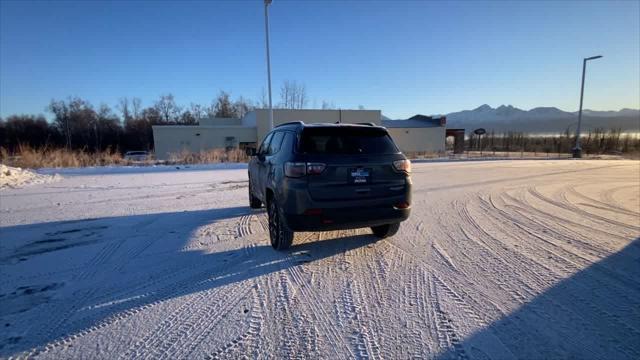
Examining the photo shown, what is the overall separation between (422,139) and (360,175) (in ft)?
142

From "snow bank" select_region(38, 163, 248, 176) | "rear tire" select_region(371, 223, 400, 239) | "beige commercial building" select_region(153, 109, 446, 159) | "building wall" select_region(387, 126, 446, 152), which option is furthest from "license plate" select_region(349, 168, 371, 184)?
"building wall" select_region(387, 126, 446, 152)

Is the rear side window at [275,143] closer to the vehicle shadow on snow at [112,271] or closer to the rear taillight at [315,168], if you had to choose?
the rear taillight at [315,168]

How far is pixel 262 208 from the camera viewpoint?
746cm

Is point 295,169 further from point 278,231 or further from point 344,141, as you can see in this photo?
point 278,231

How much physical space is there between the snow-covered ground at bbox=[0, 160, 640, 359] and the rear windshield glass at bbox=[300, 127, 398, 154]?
152 cm

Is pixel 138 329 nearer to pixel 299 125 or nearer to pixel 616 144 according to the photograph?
pixel 299 125

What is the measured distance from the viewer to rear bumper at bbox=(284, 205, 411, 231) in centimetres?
405

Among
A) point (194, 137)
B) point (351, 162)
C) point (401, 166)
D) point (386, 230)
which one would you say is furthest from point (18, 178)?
point (194, 137)

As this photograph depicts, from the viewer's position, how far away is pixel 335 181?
13.3ft

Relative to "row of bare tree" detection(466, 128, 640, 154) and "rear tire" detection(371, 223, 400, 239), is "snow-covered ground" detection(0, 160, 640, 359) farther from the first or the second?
"row of bare tree" detection(466, 128, 640, 154)

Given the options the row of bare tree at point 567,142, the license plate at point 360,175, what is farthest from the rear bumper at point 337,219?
the row of bare tree at point 567,142

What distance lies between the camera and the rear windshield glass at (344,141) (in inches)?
169

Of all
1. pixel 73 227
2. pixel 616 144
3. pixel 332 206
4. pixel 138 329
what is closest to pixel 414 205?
pixel 332 206

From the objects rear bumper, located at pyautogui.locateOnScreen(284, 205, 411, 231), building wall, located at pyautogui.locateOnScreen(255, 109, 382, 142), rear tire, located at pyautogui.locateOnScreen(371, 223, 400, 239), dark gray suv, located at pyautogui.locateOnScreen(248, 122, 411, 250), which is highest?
building wall, located at pyautogui.locateOnScreen(255, 109, 382, 142)
